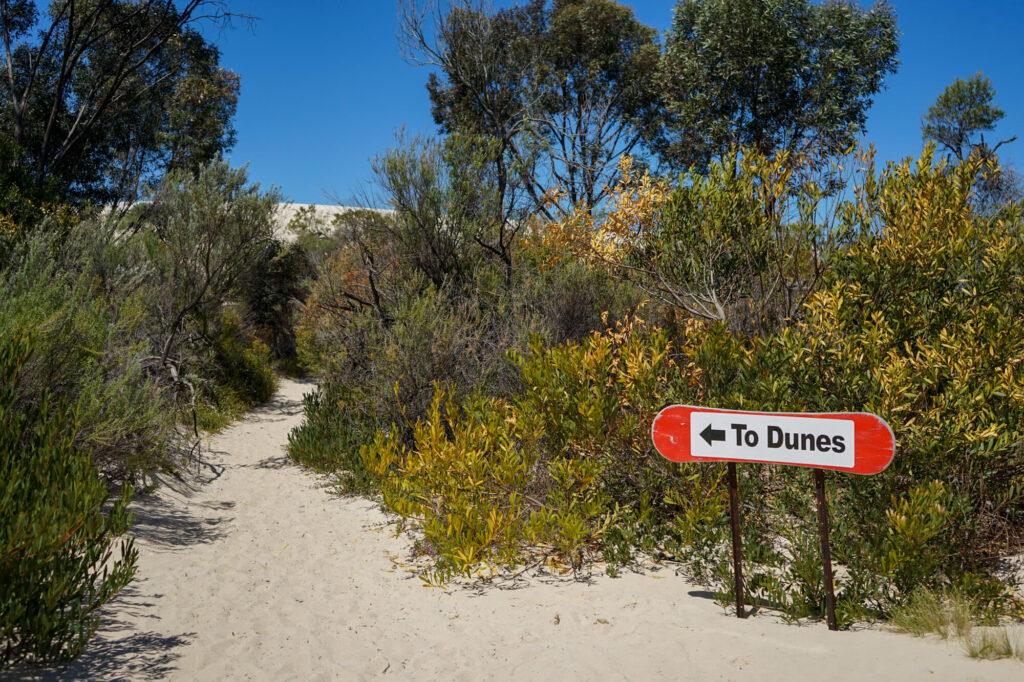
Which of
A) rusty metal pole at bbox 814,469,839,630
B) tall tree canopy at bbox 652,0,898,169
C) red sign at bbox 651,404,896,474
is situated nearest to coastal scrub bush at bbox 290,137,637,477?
red sign at bbox 651,404,896,474

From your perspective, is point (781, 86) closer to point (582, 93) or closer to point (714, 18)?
point (714, 18)

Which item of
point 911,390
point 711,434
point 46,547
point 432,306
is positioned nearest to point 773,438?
point 711,434

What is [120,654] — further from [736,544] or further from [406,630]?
[736,544]

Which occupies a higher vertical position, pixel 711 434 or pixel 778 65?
pixel 778 65

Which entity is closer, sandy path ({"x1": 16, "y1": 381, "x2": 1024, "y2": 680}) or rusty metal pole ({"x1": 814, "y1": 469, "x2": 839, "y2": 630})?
sandy path ({"x1": 16, "y1": 381, "x2": 1024, "y2": 680})

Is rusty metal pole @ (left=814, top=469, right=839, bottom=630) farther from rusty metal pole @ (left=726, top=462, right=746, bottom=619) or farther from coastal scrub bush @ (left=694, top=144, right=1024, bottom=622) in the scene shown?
rusty metal pole @ (left=726, top=462, right=746, bottom=619)

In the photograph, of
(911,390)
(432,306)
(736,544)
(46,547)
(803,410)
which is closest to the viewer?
(46,547)

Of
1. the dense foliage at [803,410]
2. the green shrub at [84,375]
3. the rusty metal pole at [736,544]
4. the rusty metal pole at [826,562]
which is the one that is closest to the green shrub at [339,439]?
the green shrub at [84,375]

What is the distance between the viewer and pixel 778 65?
19.0 m

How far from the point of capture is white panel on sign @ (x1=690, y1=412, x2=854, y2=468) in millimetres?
4293

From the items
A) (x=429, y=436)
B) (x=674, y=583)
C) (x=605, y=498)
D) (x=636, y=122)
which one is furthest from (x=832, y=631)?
(x=636, y=122)

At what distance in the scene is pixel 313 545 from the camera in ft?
24.0

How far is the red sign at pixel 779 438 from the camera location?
423cm

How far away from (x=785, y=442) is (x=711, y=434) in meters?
0.48
